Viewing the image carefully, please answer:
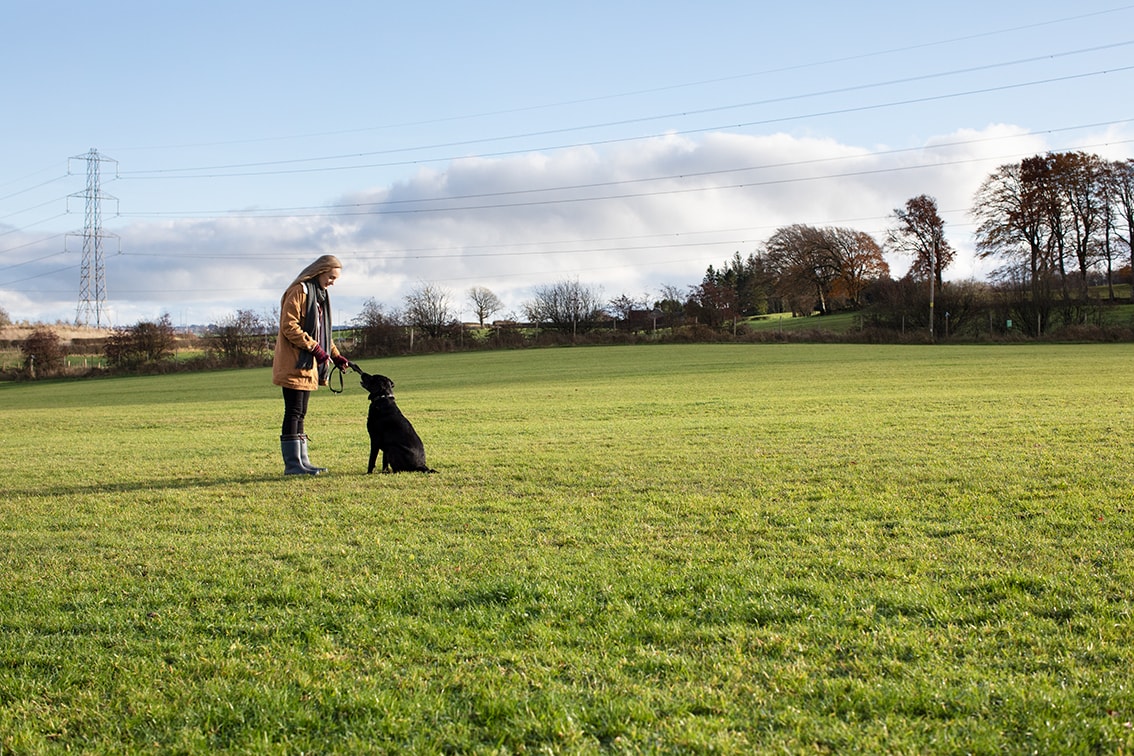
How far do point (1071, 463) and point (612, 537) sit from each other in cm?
537

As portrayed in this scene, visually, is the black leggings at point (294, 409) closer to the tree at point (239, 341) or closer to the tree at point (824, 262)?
the tree at point (239, 341)

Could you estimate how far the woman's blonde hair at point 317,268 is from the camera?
9047 mm

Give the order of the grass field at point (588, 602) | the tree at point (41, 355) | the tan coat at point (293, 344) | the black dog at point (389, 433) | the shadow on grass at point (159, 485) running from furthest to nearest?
1. the tree at point (41, 355)
2. the black dog at point (389, 433)
3. the tan coat at point (293, 344)
4. the shadow on grass at point (159, 485)
5. the grass field at point (588, 602)

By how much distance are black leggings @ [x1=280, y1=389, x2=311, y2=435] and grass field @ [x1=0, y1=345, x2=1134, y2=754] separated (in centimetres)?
58

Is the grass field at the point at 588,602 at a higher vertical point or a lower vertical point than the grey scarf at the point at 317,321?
lower

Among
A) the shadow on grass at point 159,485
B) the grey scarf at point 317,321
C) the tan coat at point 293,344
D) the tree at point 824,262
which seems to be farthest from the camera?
the tree at point 824,262

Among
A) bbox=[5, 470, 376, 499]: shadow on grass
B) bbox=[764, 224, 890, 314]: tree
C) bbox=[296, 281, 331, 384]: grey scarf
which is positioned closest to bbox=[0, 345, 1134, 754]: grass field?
bbox=[5, 470, 376, 499]: shadow on grass

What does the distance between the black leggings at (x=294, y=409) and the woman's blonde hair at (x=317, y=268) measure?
1.19 m

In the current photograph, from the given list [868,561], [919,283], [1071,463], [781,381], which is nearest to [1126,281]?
[919,283]

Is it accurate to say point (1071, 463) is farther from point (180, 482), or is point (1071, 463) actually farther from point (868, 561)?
point (180, 482)

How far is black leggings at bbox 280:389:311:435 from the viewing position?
30.2 feet

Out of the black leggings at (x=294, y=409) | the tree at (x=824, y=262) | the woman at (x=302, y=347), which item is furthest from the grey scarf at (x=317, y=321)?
the tree at (x=824, y=262)

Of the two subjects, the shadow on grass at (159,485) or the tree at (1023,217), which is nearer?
the shadow on grass at (159,485)

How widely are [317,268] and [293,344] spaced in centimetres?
87
